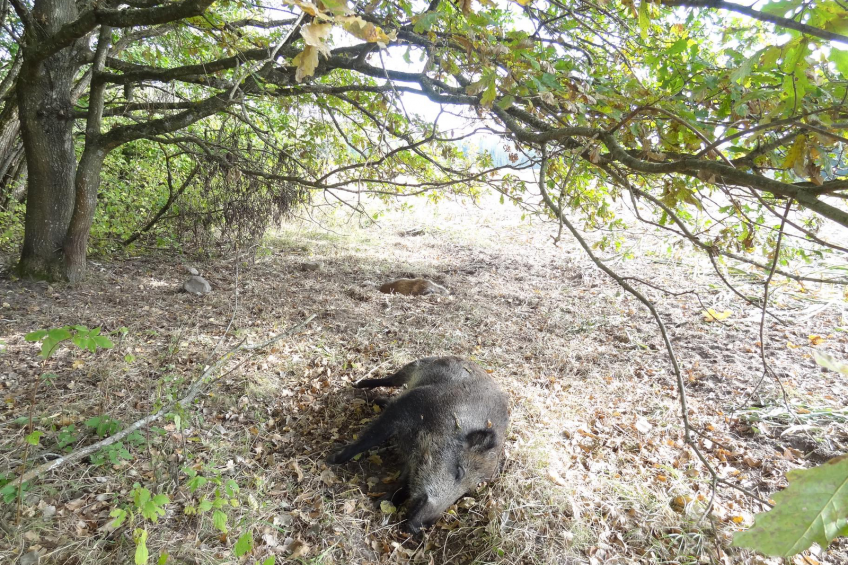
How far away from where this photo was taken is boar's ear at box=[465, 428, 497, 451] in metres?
3.39

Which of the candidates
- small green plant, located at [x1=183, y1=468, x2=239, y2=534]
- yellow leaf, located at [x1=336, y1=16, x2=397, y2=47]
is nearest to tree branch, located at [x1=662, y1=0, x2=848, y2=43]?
yellow leaf, located at [x1=336, y1=16, x2=397, y2=47]

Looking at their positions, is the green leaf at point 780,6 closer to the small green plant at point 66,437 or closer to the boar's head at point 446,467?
the boar's head at point 446,467

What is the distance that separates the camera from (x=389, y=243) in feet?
33.4

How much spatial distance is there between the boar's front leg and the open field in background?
138mm

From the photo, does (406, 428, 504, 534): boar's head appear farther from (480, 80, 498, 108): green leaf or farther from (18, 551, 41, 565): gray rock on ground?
(480, 80, 498, 108): green leaf

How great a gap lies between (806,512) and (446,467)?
3002 mm

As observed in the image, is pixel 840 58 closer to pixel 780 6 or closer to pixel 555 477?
pixel 780 6

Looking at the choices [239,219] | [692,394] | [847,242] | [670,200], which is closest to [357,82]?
[239,219]

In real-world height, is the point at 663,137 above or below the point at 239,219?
above

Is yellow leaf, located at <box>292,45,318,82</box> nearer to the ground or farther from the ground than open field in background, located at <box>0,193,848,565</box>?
farther from the ground

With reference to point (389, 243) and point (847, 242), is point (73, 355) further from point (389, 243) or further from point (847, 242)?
point (847, 242)

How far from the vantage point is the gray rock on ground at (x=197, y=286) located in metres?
5.67

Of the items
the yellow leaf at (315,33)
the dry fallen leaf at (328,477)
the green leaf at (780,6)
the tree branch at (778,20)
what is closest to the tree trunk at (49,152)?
the dry fallen leaf at (328,477)

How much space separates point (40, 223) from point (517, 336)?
5910 mm
